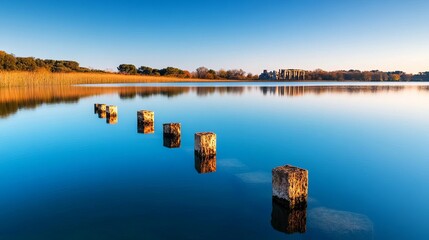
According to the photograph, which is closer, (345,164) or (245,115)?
(345,164)

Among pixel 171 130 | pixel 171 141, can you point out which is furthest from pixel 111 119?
pixel 171 141

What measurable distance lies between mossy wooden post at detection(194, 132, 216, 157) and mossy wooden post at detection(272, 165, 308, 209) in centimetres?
300

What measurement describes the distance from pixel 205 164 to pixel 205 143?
574 millimetres

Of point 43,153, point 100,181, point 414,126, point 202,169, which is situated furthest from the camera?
point 414,126

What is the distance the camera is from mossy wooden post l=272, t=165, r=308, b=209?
480cm

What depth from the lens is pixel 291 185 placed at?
4.87m

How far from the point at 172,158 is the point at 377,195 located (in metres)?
5.56

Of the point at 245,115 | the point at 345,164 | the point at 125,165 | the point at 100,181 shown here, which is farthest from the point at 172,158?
the point at 245,115

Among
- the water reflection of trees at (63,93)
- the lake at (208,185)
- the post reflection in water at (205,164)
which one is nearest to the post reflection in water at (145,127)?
the lake at (208,185)

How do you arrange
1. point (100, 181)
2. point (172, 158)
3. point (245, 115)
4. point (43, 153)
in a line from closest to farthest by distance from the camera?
point (100, 181), point (172, 158), point (43, 153), point (245, 115)

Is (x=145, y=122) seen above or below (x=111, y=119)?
above

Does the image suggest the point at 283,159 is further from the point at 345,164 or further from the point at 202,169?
the point at 202,169

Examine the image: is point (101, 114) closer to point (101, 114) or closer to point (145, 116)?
point (101, 114)

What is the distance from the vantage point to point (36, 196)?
5.92m
